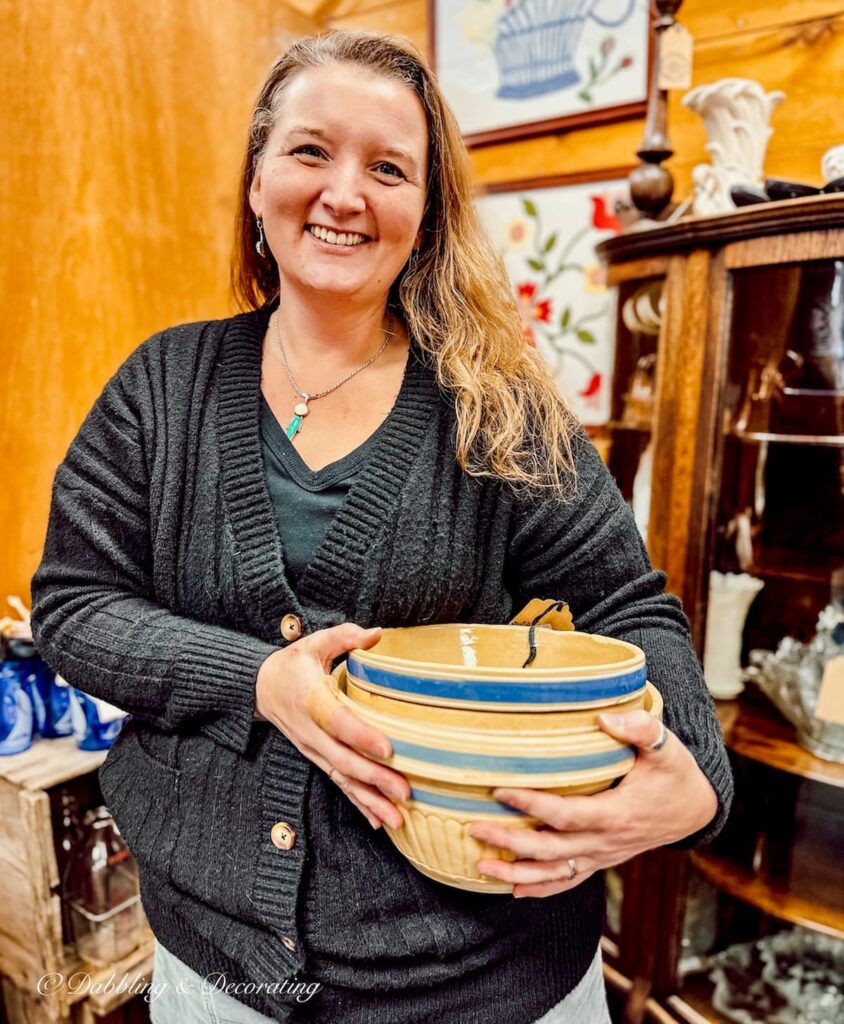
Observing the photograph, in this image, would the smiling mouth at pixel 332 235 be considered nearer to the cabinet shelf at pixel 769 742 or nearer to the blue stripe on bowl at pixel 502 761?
the blue stripe on bowl at pixel 502 761

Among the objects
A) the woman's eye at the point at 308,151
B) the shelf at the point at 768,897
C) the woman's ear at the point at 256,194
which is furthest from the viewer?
the shelf at the point at 768,897

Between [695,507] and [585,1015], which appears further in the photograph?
[695,507]

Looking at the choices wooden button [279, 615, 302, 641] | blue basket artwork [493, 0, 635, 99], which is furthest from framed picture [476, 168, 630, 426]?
wooden button [279, 615, 302, 641]

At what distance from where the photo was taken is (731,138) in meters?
1.44

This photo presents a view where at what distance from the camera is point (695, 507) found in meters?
1.44

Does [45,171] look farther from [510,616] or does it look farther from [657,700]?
[657,700]

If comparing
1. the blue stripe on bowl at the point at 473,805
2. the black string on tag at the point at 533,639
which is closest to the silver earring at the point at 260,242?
the black string on tag at the point at 533,639

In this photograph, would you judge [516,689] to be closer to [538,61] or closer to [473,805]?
[473,805]

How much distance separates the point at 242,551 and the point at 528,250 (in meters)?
1.45

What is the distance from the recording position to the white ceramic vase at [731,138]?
1427 millimetres

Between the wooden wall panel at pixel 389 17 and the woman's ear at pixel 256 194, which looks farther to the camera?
the wooden wall panel at pixel 389 17

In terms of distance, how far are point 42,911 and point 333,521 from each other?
95cm

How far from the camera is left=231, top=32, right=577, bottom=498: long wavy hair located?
A: 0.83 m

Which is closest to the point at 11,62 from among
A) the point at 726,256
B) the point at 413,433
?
the point at 413,433
